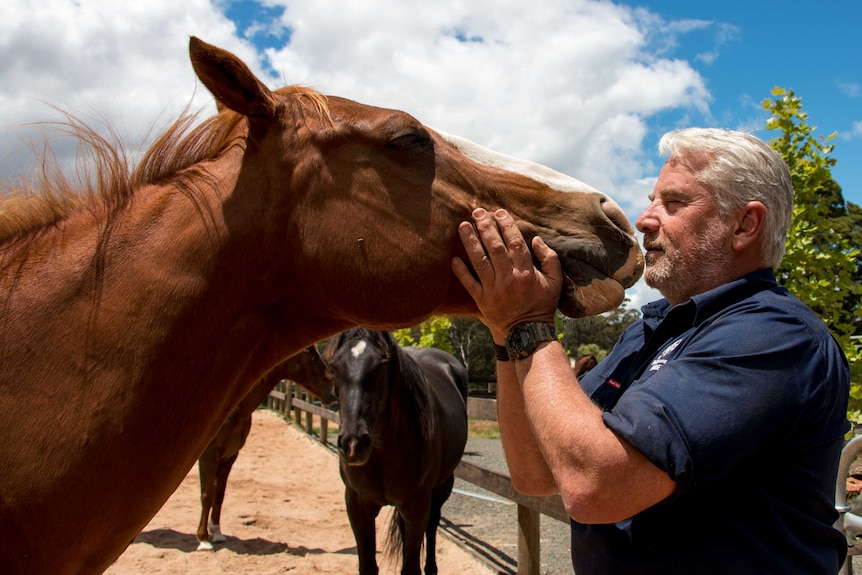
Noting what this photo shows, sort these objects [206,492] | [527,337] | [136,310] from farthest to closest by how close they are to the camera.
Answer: [206,492], [527,337], [136,310]

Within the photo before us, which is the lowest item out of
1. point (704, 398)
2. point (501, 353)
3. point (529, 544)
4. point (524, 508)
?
point (529, 544)

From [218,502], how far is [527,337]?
7.06 metres

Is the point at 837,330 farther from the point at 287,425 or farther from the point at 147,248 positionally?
the point at 287,425

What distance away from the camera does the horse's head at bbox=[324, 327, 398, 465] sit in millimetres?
4969

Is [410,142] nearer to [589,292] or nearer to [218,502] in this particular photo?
[589,292]

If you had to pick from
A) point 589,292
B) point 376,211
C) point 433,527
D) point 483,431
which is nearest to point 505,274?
point 589,292

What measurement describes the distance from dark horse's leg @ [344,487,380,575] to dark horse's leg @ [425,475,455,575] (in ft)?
2.79

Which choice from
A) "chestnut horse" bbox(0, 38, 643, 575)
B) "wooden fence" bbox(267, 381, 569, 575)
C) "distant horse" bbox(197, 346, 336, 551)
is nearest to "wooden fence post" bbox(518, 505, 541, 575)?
"wooden fence" bbox(267, 381, 569, 575)

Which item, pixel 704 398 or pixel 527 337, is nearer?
pixel 704 398

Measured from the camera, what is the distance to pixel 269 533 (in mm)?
7918

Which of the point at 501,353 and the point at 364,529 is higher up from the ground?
the point at 501,353

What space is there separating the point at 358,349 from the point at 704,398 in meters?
4.28

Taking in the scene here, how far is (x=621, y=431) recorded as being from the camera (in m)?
1.45

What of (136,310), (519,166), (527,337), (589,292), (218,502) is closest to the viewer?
(136,310)
